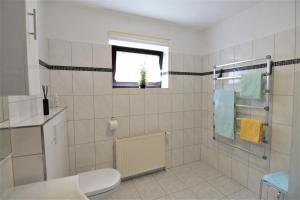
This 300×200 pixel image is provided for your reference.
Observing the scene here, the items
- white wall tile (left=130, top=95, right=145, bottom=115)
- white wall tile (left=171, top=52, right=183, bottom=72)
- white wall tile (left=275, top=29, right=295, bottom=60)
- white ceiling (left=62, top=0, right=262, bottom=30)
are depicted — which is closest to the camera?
white wall tile (left=275, top=29, right=295, bottom=60)

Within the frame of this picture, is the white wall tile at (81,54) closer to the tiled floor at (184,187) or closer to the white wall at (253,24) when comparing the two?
the tiled floor at (184,187)

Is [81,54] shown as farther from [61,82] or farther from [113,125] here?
[113,125]

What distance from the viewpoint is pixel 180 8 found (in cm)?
190

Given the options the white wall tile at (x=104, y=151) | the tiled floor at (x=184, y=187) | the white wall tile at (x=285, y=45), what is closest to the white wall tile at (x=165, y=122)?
the tiled floor at (x=184, y=187)

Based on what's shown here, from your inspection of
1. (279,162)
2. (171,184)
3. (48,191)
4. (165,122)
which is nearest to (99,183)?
(48,191)


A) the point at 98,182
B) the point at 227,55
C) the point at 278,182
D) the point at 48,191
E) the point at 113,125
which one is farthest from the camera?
the point at 227,55

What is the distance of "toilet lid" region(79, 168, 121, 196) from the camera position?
4.49ft

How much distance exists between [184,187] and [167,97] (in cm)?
121

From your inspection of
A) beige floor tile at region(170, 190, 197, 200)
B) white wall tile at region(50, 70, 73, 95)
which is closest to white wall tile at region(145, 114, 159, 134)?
beige floor tile at region(170, 190, 197, 200)

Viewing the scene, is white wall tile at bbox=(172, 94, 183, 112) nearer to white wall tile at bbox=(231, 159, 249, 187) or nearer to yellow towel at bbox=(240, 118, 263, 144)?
yellow towel at bbox=(240, 118, 263, 144)

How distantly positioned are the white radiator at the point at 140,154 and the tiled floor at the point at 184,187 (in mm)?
143

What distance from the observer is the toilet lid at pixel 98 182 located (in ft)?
4.49

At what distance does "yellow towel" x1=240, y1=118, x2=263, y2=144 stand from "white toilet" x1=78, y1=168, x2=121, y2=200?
4.81 feet

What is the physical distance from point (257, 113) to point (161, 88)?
1.22 meters
